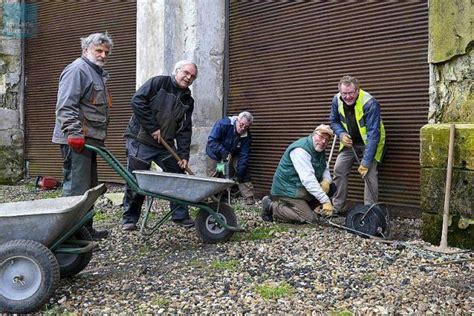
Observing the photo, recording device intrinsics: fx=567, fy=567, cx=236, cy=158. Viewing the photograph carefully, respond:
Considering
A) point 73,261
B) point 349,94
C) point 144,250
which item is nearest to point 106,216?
point 144,250

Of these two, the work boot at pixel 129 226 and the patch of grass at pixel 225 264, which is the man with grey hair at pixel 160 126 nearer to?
the work boot at pixel 129 226

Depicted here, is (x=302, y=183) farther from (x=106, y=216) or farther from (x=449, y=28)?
(x=106, y=216)

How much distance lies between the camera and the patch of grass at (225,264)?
413 centimetres

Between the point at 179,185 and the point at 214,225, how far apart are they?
571 mm

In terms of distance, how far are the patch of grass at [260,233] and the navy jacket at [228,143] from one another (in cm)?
210

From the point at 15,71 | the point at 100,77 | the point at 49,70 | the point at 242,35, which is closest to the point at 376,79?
the point at 242,35

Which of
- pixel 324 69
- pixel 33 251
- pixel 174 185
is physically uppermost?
pixel 324 69

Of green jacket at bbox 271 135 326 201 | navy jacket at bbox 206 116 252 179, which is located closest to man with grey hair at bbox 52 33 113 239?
green jacket at bbox 271 135 326 201

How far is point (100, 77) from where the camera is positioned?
15.7 feet

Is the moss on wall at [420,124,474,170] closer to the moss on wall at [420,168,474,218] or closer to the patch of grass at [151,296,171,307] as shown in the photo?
the moss on wall at [420,168,474,218]

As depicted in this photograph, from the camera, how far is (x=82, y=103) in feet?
15.3

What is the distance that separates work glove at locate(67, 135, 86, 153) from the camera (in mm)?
4371

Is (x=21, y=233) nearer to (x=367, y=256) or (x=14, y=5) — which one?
(x=367, y=256)

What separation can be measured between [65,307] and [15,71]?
27.6 ft
